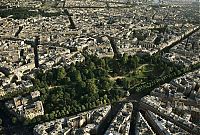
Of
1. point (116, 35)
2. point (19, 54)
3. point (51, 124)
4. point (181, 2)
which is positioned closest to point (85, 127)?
point (51, 124)

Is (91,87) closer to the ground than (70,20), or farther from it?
closer to the ground

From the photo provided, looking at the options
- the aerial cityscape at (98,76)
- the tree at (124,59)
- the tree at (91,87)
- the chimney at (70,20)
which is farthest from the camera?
the chimney at (70,20)

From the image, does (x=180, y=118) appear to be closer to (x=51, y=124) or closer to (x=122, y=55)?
(x=51, y=124)

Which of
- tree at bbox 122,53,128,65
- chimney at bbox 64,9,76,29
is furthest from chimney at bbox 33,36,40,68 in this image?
tree at bbox 122,53,128,65

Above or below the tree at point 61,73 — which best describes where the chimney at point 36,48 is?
above

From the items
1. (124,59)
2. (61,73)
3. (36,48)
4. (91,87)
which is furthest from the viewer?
(36,48)

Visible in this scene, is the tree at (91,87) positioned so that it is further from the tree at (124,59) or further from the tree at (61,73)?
the tree at (124,59)

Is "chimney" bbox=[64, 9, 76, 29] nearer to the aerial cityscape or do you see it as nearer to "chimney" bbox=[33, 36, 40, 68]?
the aerial cityscape

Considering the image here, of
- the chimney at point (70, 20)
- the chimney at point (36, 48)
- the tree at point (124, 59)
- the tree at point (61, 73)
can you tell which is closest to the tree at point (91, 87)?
the tree at point (61, 73)

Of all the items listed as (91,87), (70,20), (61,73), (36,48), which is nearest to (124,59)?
(61,73)

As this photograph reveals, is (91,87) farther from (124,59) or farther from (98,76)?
(124,59)

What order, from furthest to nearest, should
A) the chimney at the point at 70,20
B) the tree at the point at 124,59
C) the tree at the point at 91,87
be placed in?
the chimney at the point at 70,20 → the tree at the point at 124,59 → the tree at the point at 91,87
